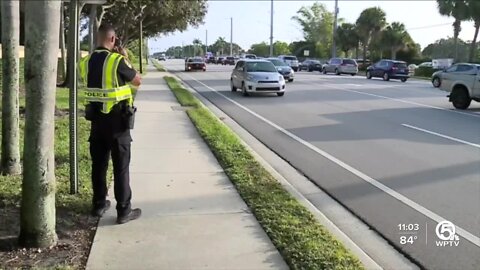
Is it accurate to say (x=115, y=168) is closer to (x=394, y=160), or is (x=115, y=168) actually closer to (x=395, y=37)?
(x=394, y=160)

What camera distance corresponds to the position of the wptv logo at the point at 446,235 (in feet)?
16.7

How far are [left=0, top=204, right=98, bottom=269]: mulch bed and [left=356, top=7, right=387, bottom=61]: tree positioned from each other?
6603 centimetres

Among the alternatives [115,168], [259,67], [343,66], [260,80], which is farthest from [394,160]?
[343,66]

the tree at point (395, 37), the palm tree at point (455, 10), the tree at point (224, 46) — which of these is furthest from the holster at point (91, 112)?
the tree at point (224, 46)

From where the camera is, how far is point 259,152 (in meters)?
9.55

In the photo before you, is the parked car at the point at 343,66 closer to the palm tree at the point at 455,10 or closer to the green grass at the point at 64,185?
the palm tree at the point at 455,10

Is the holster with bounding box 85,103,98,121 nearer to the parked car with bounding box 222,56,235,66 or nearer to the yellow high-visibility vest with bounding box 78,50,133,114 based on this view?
the yellow high-visibility vest with bounding box 78,50,133,114

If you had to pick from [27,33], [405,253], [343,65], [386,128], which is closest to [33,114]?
[27,33]

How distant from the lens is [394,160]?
870 centimetres

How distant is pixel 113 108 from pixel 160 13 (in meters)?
39.0

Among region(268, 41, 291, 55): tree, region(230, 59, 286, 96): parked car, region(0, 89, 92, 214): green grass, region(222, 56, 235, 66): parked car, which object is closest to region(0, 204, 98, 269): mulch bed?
region(0, 89, 92, 214): green grass

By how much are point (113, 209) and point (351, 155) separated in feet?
15.6

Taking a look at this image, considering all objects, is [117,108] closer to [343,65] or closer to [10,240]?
[10,240]

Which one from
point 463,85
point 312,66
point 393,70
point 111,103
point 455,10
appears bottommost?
point 111,103
